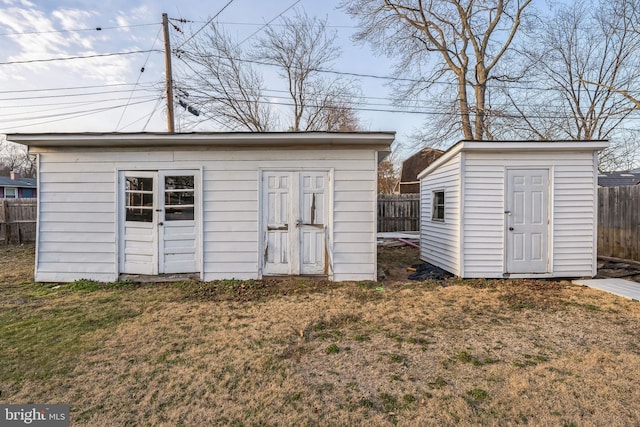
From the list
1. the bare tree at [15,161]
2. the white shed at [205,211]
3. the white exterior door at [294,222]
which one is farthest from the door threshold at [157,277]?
the bare tree at [15,161]

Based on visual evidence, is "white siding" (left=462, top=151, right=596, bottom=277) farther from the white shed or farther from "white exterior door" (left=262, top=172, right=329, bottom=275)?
"white exterior door" (left=262, top=172, right=329, bottom=275)

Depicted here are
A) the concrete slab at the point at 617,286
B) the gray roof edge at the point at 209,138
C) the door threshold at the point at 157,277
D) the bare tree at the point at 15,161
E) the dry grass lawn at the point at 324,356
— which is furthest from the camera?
the bare tree at the point at 15,161

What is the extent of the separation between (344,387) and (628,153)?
65.2ft

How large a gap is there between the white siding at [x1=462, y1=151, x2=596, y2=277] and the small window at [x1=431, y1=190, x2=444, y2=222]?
1.04 meters

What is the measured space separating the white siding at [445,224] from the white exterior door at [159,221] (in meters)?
4.74

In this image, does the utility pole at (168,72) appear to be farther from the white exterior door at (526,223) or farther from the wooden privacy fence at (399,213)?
the white exterior door at (526,223)

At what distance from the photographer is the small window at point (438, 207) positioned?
22.4ft

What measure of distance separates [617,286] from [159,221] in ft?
25.1

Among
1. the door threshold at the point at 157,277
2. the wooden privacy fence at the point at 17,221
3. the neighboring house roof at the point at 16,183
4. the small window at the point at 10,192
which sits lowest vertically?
the door threshold at the point at 157,277

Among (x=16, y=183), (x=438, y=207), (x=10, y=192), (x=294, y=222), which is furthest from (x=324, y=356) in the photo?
(x=10, y=192)

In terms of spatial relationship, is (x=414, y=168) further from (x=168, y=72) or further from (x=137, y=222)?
(x=137, y=222)

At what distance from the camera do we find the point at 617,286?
503cm

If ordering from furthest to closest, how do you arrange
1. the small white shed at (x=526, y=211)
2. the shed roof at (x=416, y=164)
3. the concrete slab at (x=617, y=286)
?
the shed roof at (x=416, y=164)
the small white shed at (x=526, y=211)
the concrete slab at (x=617, y=286)

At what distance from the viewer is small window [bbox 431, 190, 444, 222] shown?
22.4 feet
